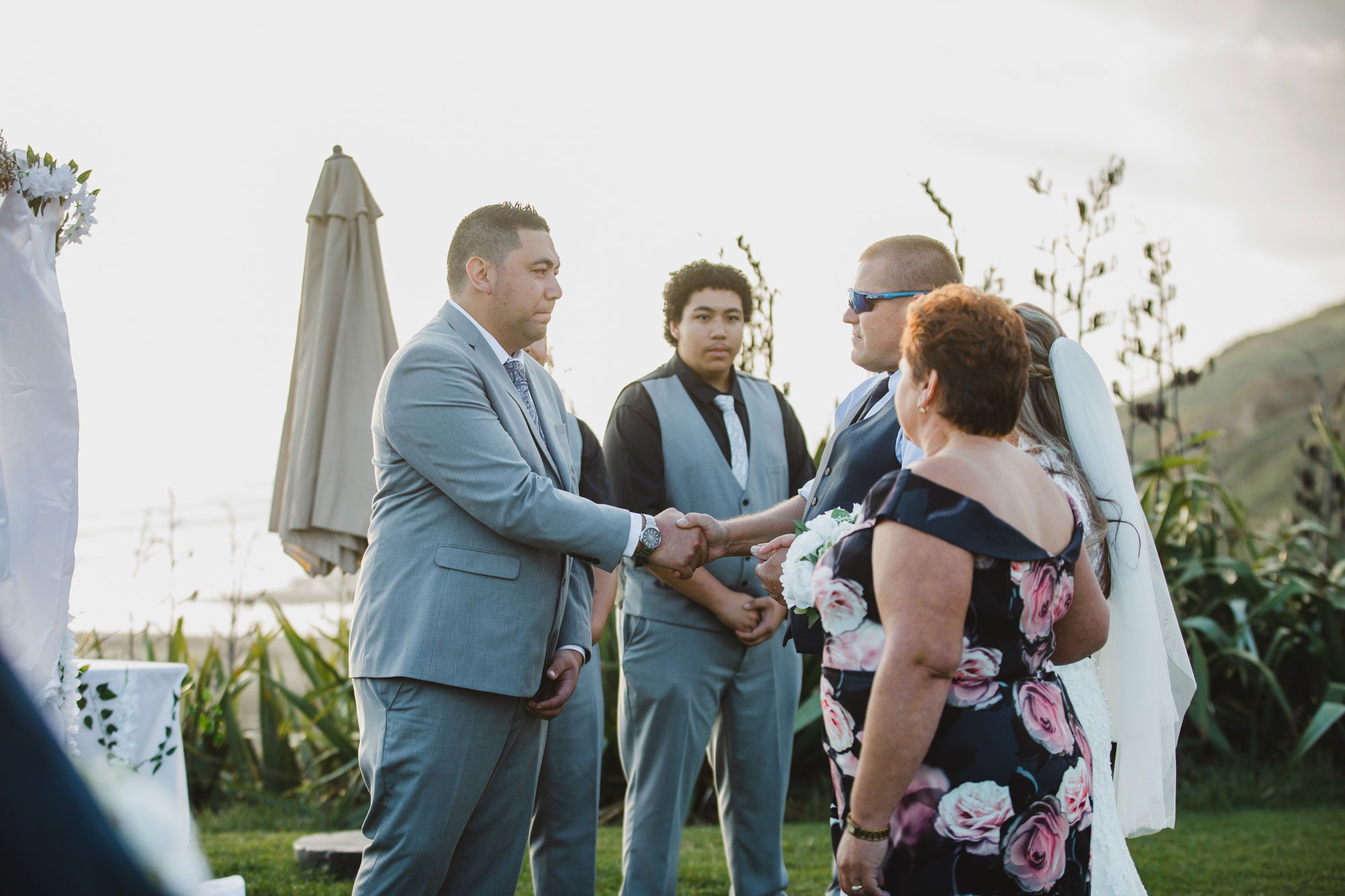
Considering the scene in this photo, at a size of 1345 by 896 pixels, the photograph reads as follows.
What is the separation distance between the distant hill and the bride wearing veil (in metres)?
26.8

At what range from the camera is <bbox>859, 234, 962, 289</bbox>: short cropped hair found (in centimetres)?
300

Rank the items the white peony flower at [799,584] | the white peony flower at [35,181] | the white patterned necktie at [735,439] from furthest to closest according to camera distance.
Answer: the white patterned necktie at [735,439], the white peony flower at [35,181], the white peony flower at [799,584]

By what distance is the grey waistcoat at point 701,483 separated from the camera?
13.0ft

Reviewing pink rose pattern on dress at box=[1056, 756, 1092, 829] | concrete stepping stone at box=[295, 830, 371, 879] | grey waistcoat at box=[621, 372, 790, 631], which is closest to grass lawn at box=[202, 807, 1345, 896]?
concrete stepping stone at box=[295, 830, 371, 879]

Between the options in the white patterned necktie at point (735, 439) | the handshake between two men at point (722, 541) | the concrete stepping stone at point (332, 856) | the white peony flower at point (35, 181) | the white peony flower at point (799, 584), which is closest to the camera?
the white peony flower at point (799, 584)

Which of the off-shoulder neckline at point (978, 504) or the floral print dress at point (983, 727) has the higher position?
the off-shoulder neckline at point (978, 504)

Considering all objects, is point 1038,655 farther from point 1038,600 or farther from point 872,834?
point 872,834

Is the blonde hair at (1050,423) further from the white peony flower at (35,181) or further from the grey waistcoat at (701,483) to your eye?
the white peony flower at (35,181)

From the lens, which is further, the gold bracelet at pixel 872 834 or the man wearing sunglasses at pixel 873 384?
the man wearing sunglasses at pixel 873 384

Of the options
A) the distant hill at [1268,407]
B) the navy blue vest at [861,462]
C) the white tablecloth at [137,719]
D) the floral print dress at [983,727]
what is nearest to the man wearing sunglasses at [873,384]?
the navy blue vest at [861,462]

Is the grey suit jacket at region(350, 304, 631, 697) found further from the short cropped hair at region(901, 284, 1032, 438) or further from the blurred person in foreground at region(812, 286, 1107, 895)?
the short cropped hair at region(901, 284, 1032, 438)

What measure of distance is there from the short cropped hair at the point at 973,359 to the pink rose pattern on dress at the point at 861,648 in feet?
1.46

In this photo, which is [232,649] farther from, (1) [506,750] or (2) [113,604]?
(2) [113,604]

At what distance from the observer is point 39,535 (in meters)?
2.57
